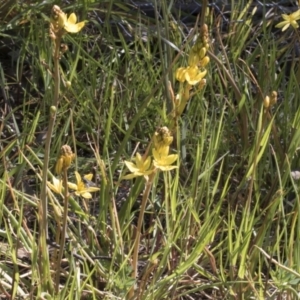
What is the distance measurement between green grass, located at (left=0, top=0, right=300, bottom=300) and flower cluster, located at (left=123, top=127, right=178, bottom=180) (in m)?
0.14

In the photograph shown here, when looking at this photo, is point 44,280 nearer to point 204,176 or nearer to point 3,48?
point 204,176

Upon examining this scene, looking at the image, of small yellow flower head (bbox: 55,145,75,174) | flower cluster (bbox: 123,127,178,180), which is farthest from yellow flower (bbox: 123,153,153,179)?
small yellow flower head (bbox: 55,145,75,174)

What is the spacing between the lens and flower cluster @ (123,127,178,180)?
0.92m

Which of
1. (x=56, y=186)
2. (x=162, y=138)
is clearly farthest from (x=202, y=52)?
(x=56, y=186)

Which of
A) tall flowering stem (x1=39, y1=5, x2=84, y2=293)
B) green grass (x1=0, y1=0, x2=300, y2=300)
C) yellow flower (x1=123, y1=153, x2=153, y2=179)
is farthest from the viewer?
green grass (x1=0, y1=0, x2=300, y2=300)

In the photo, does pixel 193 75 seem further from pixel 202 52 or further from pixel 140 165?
pixel 140 165

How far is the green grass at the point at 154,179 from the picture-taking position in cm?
111

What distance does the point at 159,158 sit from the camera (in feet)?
3.08

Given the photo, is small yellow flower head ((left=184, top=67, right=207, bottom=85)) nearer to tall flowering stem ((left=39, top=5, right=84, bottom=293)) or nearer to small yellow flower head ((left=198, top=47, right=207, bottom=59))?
small yellow flower head ((left=198, top=47, right=207, bottom=59))

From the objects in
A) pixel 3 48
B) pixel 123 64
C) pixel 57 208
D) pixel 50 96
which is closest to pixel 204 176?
pixel 57 208

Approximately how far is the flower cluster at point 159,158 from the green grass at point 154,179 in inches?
5.6

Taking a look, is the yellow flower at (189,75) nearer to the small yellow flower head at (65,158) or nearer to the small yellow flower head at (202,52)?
the small yellow flower head at (202,52)

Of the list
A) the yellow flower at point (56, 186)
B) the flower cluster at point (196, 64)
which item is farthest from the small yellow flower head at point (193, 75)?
the yellow flower at point (56, 186)

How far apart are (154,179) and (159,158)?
203 mm
